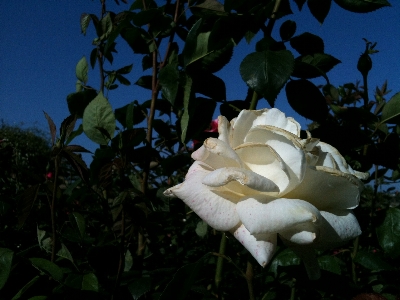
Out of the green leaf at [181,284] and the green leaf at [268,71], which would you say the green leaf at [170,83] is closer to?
the green leaf at [268,71]

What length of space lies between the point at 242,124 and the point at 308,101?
0.26 metres

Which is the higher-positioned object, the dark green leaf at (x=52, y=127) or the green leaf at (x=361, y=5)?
the green leaf at (x=361, y=5)

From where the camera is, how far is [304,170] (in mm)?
456

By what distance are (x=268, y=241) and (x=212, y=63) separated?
1.53 feet

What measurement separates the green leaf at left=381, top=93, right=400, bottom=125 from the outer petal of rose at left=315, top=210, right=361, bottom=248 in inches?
17.8

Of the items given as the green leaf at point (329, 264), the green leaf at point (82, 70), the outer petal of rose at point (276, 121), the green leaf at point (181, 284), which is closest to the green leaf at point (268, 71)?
the outer petal of rose at point (276, 121)

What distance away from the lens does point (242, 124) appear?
1.75ft

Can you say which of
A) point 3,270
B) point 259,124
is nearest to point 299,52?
point 259,124

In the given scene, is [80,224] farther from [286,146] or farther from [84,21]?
[84,21]

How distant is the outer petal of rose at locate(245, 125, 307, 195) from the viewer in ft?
1.50

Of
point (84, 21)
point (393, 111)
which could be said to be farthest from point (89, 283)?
point (84, 21)

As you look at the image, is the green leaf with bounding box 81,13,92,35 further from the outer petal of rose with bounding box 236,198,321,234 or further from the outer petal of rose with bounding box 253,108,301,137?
the outer petal of rose with bounding box 236,198,321,234

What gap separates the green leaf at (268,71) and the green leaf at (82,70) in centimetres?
66

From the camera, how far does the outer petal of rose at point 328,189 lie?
0.47 metres
